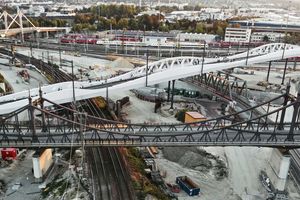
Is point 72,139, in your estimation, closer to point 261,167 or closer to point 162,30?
point 261,167

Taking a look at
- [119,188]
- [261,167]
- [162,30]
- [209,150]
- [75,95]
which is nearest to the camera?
[119,188]

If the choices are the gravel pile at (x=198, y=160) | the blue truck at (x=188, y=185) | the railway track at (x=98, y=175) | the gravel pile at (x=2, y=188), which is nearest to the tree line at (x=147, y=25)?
the gravel pile at (x=198, y=160)

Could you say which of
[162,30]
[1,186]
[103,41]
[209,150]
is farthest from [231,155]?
[162,30]

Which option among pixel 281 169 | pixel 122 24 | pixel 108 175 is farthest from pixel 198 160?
pixel 122 24

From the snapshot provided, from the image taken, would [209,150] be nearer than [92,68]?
Yes

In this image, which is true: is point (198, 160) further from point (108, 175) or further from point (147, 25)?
point (147, 25)
